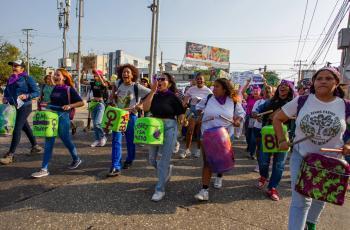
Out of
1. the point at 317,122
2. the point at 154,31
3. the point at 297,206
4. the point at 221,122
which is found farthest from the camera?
the point at 154,31

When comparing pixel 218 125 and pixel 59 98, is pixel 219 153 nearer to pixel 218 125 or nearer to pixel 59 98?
pixel 218 125

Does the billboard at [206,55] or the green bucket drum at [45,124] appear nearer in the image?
the green bucket drum at [45,124]

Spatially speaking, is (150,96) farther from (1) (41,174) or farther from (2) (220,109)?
(1) (41,174)

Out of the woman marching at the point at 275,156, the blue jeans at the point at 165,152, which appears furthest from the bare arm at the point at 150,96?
the woman marching at the point at 275,156

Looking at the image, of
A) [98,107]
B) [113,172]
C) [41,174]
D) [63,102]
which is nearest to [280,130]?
[113,172]

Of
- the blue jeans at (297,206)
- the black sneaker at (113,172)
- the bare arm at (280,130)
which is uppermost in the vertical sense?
the bare arm at (280,130)

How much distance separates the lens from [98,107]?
25.5 feet

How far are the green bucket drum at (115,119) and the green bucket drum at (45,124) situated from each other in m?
0.79

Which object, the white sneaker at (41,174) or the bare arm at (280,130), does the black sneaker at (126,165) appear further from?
the bare arm at (280,130)

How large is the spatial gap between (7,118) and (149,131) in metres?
2.84

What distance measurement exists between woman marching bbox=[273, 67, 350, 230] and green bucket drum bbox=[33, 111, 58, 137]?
338 centimetres

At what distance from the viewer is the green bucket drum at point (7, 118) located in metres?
5.32

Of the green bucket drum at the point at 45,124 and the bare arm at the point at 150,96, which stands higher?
the bare arm at the point at 150,96

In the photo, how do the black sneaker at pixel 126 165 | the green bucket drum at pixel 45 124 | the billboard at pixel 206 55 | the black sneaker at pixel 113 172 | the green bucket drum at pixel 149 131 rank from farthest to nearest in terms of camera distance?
the billboard at pixel 206 55 → the black sneaker at pixel 126 165 → the black sneaker at pixel 113 172 → the green bucket drum at pixel 45 124 → the green bucket drum at pixel 149 131
